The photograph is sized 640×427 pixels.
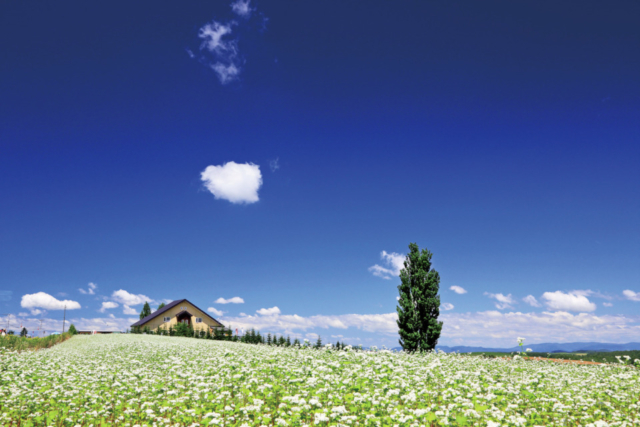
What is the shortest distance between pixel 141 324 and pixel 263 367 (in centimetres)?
5865

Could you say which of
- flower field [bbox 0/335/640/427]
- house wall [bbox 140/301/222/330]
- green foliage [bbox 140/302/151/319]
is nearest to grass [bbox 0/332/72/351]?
flower field [bbox 0/335/640/427]

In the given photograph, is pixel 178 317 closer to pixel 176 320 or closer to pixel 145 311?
pixel 176 320

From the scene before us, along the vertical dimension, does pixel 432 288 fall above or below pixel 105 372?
above

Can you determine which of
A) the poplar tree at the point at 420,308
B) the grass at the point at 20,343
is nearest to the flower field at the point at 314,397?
the poplar tree at the point at 420,308

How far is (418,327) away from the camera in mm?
27266

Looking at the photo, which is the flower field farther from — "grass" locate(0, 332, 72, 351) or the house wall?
the house wall

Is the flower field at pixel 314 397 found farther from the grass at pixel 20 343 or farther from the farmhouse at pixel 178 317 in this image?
the farmhouse at pixel 178 317

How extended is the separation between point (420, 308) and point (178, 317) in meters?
45.6

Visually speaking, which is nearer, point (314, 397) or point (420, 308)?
point (314, 397)

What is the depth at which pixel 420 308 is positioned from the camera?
90.1 ft

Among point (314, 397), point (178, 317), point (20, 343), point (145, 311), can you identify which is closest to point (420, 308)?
point (314, 397)

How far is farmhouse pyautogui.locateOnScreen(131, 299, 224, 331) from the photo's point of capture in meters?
59.6

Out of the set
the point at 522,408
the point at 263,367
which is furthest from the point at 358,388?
the point at 522,408

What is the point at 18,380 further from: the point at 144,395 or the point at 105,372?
the point at 144,395
